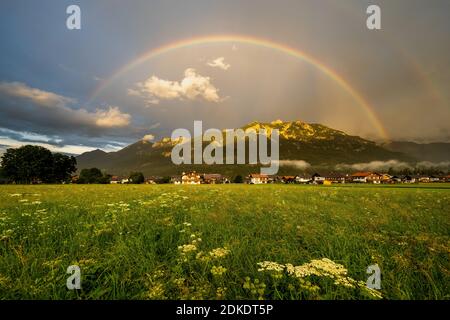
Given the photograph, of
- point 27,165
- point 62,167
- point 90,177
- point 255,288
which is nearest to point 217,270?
point 255,288

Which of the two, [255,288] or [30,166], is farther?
[30,166]

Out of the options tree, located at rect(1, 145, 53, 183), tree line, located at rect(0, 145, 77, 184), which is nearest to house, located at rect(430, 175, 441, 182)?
tree line, located at rect(0, 145, 77, 184)

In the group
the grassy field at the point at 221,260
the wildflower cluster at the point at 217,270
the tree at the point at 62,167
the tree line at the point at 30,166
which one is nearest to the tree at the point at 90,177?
the tree at the point at 62,167

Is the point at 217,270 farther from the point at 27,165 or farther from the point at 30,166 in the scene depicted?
the point at 27,165

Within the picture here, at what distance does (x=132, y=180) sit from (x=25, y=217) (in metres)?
111

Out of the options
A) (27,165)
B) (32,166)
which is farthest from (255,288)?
(27,165)

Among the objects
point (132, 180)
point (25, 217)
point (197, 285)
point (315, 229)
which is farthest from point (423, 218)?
point (132, 180)

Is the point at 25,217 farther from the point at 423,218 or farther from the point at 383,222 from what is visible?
the point at 423,218

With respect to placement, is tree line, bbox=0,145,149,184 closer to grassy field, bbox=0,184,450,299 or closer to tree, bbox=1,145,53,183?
tree, bbox=1,145,53,183

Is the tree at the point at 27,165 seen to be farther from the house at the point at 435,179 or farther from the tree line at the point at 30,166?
the house at the point at 435,179

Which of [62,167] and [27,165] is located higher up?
[27,165]

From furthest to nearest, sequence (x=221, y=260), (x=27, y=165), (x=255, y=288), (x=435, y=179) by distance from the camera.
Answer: (x=435, y=179)
(x=27, y=165)
(x=221, y=260)
(x=255, y=288)

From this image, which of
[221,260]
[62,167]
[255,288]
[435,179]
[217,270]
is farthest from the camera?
[435,179]

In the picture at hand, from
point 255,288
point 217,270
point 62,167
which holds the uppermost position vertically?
point 62,167
